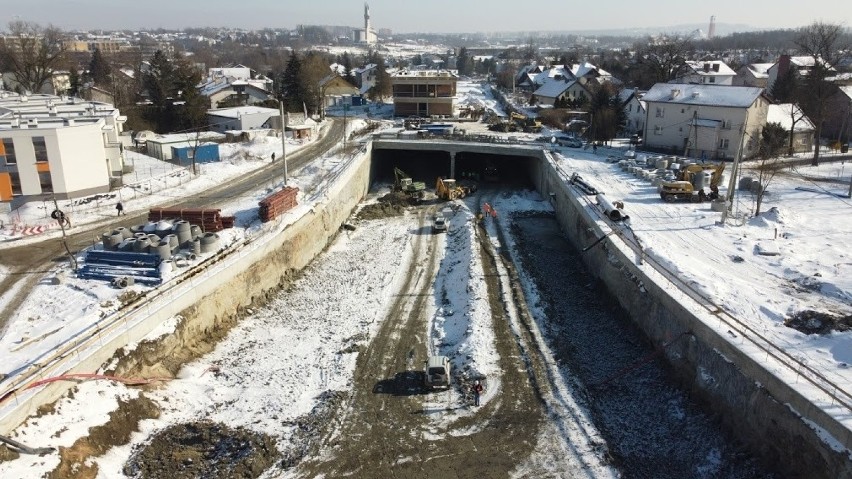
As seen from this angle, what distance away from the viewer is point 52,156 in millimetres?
32094

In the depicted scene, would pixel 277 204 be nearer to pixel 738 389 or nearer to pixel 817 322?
pixel 738 389

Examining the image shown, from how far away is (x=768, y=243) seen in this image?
26.7 m

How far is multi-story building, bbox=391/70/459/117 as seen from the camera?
67688mm

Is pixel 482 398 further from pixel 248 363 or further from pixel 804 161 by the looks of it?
pixel 804 161

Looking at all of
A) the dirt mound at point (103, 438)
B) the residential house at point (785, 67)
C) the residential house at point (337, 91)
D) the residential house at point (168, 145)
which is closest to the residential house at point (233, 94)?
the residential house at point (337, 91)

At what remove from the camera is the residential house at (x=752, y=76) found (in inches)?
3163

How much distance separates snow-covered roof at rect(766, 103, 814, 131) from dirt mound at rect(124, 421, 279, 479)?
1731 inches

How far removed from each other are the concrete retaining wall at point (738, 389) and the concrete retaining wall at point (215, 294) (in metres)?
15.0

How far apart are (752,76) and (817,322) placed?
73.9 m

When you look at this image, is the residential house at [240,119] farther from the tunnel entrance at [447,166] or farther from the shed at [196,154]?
the shed at [196,154]

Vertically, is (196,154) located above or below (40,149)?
below

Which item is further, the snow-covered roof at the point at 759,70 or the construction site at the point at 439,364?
the snow-covered roof at the point at 759,70

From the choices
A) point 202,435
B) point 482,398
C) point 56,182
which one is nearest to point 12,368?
point 202,435

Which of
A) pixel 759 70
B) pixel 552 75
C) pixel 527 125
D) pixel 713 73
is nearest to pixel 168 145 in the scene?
pixel 527 125
